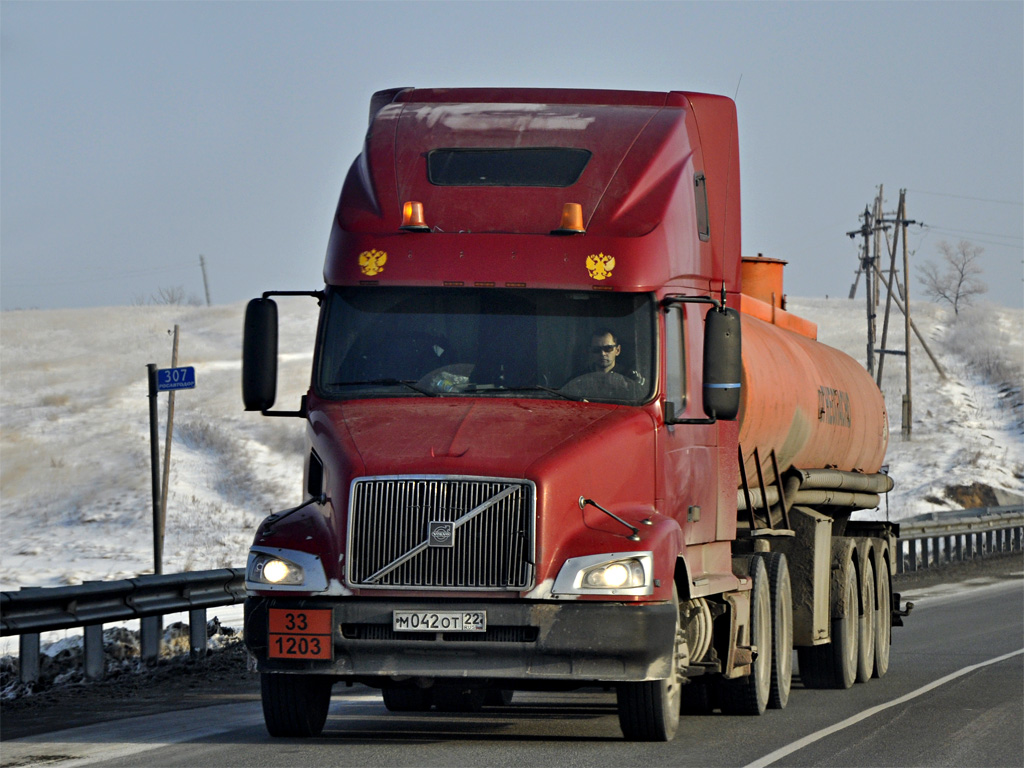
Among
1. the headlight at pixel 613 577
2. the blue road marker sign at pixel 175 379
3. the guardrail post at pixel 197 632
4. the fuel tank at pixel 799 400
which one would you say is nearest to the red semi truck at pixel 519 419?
the headlight at pixel 613 577

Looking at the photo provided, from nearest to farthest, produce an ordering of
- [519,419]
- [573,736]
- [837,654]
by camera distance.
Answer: [519,419] < [573,736] < [837,654]

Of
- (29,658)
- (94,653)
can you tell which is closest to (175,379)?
(94,653)

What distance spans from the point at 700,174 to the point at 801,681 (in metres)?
5.76

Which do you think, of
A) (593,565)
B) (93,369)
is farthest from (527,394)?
(93,369)

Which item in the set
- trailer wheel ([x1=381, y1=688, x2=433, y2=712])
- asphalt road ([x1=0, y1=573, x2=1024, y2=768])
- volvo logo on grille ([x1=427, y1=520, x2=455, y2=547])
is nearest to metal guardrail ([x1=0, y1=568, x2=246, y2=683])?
asphalt road ([x1=0, y1=573, x2=1024, y2=768])

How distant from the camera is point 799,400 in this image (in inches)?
524

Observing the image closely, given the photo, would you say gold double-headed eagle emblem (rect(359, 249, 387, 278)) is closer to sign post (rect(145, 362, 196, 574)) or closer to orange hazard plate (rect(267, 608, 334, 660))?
orange hazard plate (rect(267, 608, 334, 660))

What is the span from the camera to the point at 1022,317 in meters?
113

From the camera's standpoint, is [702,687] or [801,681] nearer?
[702,687]

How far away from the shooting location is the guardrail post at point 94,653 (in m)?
12.0

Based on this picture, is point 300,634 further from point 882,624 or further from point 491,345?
point 882,624

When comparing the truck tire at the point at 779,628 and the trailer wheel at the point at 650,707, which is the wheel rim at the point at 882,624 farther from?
the trailer wheel at the point at 650,707

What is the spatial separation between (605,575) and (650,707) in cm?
118

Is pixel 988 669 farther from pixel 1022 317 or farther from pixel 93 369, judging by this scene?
pixel 1022 317
